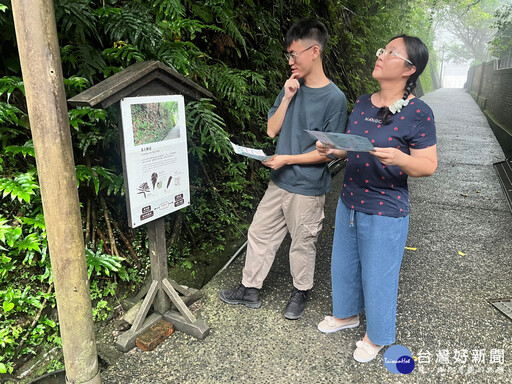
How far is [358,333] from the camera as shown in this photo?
2869 millimetres

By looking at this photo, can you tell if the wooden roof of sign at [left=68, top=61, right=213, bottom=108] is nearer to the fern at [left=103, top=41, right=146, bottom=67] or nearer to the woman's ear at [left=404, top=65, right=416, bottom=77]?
the fern at [left=103, top=41, right=146, bottom=67]

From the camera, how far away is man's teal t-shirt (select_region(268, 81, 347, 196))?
2.75 metres

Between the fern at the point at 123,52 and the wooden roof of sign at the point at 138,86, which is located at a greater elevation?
the fern at the point at 123,52

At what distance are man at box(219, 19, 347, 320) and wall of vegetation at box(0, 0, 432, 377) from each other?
65 cm

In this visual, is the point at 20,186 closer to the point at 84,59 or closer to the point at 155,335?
the point at 84,59

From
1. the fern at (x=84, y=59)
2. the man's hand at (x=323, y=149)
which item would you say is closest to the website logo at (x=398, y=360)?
the man's hand at (x=323, y=149)

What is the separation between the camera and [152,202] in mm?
2582

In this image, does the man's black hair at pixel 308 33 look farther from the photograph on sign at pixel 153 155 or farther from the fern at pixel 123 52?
the fern at pixel 123 52

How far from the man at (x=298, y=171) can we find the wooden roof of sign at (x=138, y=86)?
675 mm

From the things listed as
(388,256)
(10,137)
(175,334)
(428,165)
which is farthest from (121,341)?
(428,165)

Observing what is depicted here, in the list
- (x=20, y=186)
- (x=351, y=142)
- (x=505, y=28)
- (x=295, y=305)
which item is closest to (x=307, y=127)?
(x=351, y=142)

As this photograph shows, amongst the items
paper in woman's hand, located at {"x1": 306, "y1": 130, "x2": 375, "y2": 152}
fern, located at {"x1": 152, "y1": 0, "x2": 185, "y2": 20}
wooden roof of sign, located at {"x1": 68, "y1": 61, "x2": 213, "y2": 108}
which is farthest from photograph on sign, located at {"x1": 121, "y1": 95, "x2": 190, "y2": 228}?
paper in woman's hand, located at {"x1": 306, "y1": 130, "x2": 375, "y2": 152}

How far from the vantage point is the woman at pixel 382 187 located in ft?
7.09

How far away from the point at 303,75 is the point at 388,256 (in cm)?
138
